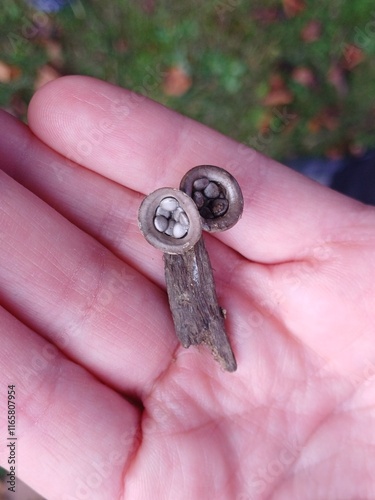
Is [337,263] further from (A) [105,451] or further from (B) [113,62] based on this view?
(B) [113,62]

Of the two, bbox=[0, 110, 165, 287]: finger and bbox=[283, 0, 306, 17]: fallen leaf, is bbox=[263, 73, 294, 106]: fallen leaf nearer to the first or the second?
bbox=[283, 0, 306, 17]: fallen leaf

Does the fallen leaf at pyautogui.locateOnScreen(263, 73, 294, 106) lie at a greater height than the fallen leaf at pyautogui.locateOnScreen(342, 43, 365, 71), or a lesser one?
lesser

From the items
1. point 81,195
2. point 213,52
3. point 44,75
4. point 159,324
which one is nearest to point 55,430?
point 159,324

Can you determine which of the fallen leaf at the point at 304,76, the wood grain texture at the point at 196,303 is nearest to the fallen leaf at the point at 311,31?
Result: the fallen leaf at the point at 304,76

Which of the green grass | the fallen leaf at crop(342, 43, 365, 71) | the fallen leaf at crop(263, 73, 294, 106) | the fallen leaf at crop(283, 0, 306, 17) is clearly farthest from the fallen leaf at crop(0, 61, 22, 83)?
the fallen leaf at crop(342, 43, 365, 71)

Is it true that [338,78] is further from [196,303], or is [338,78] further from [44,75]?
[196,303]

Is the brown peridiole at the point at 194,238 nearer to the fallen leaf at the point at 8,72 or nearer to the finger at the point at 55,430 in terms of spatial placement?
the finger at the point at 55,430

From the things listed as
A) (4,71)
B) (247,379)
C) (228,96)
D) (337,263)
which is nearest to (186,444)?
(247,379)
